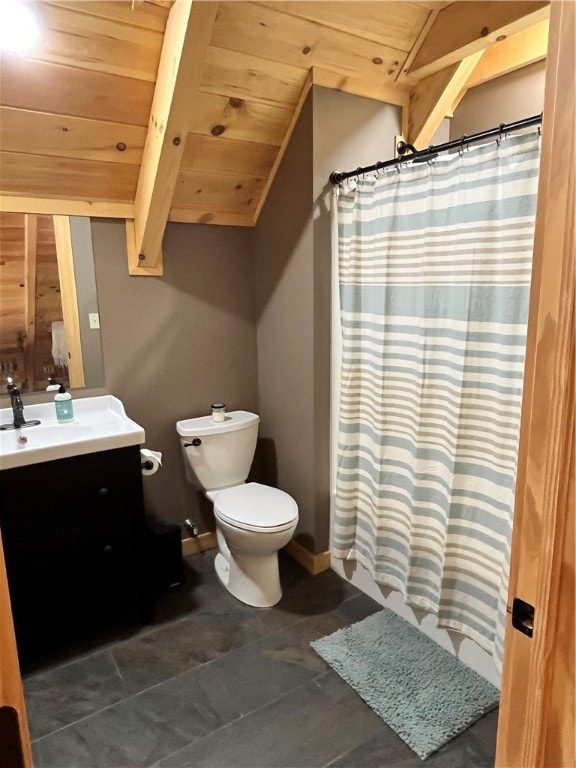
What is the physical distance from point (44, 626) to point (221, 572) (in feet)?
2.64

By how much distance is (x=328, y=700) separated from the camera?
5.62 ft

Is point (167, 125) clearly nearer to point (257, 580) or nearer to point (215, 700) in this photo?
point (257, 580)

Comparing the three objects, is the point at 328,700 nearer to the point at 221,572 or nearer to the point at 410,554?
the point at 410,554

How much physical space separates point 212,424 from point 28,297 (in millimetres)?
982

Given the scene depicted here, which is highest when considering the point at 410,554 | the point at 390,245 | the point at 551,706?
the point at 390,245

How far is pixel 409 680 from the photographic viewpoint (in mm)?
1780

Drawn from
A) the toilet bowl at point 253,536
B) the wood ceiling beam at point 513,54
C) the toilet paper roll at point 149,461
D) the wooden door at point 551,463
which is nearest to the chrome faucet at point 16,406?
the toilet paper roll at point 149,461

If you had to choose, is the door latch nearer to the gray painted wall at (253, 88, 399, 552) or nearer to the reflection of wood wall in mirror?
the gray painted wall at (253, 88, 399, 552)

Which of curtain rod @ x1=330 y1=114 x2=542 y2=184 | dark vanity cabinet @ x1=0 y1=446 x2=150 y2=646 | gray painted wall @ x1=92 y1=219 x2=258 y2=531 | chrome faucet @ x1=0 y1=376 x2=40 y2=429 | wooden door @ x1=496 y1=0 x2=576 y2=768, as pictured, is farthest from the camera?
gray painted wall @ x1=92 y1=219 x2=258 y2=531

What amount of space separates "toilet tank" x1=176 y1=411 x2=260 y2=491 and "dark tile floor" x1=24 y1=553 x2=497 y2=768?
0.56 m

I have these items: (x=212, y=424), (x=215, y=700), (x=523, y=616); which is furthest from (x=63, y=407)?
(x=523, y=616)

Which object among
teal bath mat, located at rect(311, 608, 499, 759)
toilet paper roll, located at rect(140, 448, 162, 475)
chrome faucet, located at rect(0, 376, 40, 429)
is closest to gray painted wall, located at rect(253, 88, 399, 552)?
teal bath mat, located at rect(311, 608, 499, 759)

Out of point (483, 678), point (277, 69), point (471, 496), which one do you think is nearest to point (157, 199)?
point (277, 69)

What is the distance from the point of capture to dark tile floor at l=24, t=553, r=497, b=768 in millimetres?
1520
